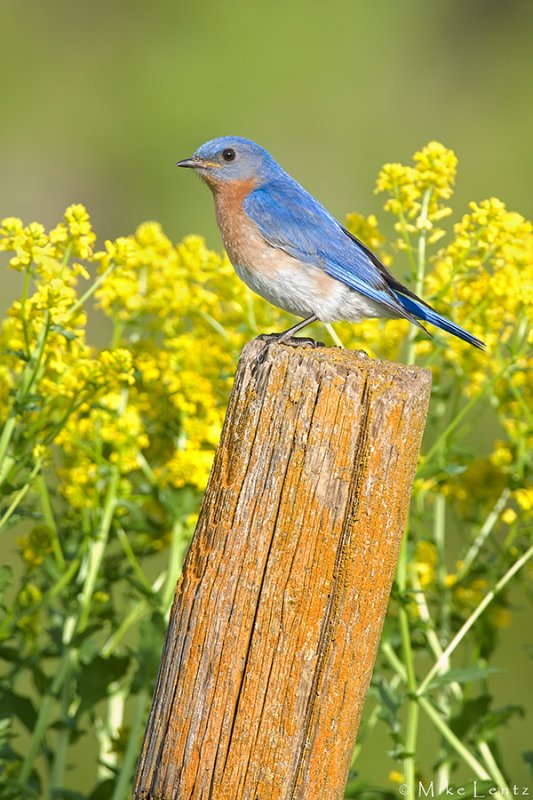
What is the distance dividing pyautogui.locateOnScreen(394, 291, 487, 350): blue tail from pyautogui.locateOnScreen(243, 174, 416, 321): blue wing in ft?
0.10

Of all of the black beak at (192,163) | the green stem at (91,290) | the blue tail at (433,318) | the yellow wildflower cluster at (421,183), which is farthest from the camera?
the black beak at (192,163)

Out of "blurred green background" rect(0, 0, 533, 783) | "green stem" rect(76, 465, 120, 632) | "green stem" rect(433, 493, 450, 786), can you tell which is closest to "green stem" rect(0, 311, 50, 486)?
"green stem" rect(76, 465, 120, 632)

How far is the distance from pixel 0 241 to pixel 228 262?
1.15m

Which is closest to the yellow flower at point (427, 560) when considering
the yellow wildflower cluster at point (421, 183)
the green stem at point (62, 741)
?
the yellow wildflower cluster at point (421, 183)

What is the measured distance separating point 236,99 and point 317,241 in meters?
9.52

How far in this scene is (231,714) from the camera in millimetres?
2904

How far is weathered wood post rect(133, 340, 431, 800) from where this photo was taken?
9.51ft

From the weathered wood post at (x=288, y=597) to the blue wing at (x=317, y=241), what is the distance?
1.34 m

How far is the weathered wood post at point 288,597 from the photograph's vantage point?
9.51ft

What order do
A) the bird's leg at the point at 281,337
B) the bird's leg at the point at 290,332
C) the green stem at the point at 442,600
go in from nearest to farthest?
1. the bird's leg at the point at 281,337
2. the bird's leg at the point at 290,332
3. the green stem at the point at 442,600

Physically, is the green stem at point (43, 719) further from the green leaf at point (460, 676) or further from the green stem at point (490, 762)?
the green stem at point (490, 762)

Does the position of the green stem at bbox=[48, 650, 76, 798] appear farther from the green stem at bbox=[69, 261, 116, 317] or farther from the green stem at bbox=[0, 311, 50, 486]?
the green stem at bbox=[69, 261, 116, 317]

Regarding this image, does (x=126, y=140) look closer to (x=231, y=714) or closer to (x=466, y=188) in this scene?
(x=466, y=188)

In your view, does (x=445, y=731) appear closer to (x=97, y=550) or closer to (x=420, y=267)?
(x=97, y=550)
